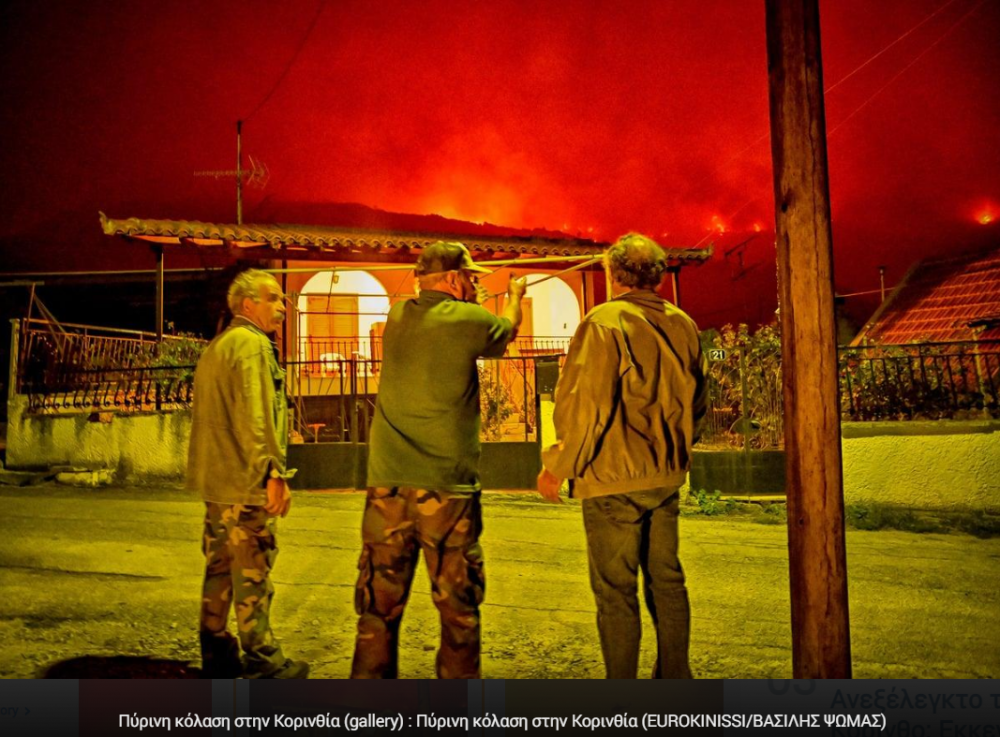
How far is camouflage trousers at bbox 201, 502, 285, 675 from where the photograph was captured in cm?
316

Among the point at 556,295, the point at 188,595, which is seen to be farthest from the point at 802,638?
the point at 556,295

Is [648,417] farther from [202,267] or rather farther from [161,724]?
[202,267]

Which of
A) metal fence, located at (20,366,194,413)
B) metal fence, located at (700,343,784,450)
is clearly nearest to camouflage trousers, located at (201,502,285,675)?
metal fence, located at (700,343,784,450)

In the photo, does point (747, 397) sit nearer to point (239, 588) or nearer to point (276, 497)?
point (276, 497)

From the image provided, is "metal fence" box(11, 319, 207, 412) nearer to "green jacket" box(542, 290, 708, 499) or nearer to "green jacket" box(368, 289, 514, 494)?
"green jacket" box(368, 289, 514, 494)

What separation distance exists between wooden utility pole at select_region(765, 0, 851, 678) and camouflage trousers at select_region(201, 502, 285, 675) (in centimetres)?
223

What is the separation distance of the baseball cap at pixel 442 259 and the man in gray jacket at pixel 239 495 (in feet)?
2.82

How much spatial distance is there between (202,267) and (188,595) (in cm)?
1149

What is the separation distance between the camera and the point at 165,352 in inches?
432

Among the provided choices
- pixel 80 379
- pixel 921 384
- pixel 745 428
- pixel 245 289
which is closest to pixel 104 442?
pixel 80 379

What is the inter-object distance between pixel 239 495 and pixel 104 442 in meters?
7.81

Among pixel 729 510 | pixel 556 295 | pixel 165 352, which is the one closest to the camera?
pixel 729 510

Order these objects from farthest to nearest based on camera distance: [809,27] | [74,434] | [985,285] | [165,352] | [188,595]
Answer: [985,285] < [165,352] < [74,434] < [188,595] < [809,27]

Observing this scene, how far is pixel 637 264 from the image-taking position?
3.14 meters
